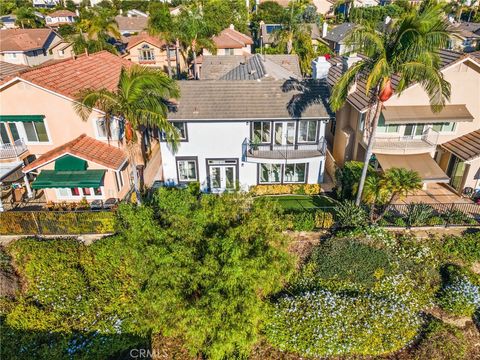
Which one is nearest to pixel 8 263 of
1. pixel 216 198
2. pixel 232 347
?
pixel 216 198

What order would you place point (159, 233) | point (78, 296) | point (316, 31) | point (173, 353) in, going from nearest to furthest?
point (159, 233) < point (173, 353) < point (78, 296) < point (316, 31)

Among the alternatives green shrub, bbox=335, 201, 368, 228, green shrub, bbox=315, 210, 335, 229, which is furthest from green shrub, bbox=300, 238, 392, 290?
green shrub, bbox=315, 210, 335, 229

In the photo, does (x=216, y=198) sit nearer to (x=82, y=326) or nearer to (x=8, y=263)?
(x=82, y=326)

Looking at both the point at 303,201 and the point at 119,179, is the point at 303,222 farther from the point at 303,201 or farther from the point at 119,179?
the point at 119,179

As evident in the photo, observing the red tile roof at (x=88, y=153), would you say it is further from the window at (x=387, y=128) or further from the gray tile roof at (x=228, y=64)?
the window at (x=387, y=128)

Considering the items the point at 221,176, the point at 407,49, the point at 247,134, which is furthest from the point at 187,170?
the point at 407,49
